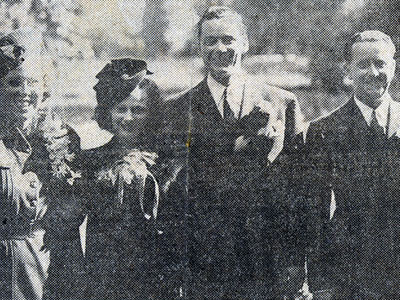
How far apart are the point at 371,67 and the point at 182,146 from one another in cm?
121

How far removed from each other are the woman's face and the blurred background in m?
0.14

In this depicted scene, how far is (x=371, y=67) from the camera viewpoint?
11.8ft

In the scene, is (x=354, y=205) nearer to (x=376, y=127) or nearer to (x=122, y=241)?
(x=376, y=127)

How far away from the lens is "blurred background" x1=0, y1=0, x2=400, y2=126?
3434mm

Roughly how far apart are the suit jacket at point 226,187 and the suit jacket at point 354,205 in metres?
0.25

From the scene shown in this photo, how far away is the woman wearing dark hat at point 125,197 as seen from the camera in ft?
11.3

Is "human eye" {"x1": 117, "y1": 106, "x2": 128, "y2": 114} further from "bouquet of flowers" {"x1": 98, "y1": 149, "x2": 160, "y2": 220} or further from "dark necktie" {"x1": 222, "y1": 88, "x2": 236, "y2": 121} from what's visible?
"dark necktie" {"x1": 222, "y1": 88, "x2": 236, "y2": 121}

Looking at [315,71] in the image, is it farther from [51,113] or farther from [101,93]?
[51,113]

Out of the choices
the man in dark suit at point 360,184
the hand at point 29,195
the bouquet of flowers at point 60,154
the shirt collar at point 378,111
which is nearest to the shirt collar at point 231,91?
the man in dark suit at point 360,184

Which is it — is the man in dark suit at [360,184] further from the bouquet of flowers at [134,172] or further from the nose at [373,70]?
the bouquet of flowers at [134,172]

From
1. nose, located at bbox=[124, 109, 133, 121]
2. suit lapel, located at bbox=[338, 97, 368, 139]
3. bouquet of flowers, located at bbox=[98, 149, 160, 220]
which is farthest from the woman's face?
suit lapel, located at bbox=[338, 97, 368, 139]

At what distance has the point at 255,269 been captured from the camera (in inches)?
139

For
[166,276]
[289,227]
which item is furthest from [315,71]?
[166,276]

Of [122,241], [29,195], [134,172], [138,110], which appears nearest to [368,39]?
[138,110]
